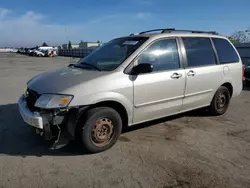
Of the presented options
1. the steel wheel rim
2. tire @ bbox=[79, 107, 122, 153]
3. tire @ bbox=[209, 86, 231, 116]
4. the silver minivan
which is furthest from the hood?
tire @ bbox=[209, 86, 231, 116]

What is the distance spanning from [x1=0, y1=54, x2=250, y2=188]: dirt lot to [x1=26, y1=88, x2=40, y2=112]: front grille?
664 millimetres

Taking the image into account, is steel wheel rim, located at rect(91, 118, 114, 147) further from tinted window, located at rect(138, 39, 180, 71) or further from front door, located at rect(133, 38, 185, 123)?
tinted window, located at rect(138, 39, 180, 71)

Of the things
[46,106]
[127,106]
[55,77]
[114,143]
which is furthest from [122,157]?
[55,77]

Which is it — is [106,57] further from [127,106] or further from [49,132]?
[49,132]

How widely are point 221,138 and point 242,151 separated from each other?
0.56 m

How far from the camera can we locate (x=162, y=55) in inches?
174

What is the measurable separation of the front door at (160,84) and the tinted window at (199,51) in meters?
0.34

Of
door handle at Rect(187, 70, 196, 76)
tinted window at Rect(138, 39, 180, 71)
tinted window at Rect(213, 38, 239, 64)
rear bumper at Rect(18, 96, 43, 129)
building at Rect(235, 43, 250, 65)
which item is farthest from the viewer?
building at Rect(235, 43, 250, 65)

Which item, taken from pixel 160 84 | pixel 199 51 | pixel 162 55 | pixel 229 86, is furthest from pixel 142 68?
pixel 229 86

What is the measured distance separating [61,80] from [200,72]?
268 cm

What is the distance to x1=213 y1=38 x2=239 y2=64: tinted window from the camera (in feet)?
17.9

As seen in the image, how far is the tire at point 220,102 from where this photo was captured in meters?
5.49

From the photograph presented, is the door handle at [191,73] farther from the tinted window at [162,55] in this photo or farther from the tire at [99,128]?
the tire at [99,128]

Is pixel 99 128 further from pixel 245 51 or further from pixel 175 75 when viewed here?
pixel 245 51
